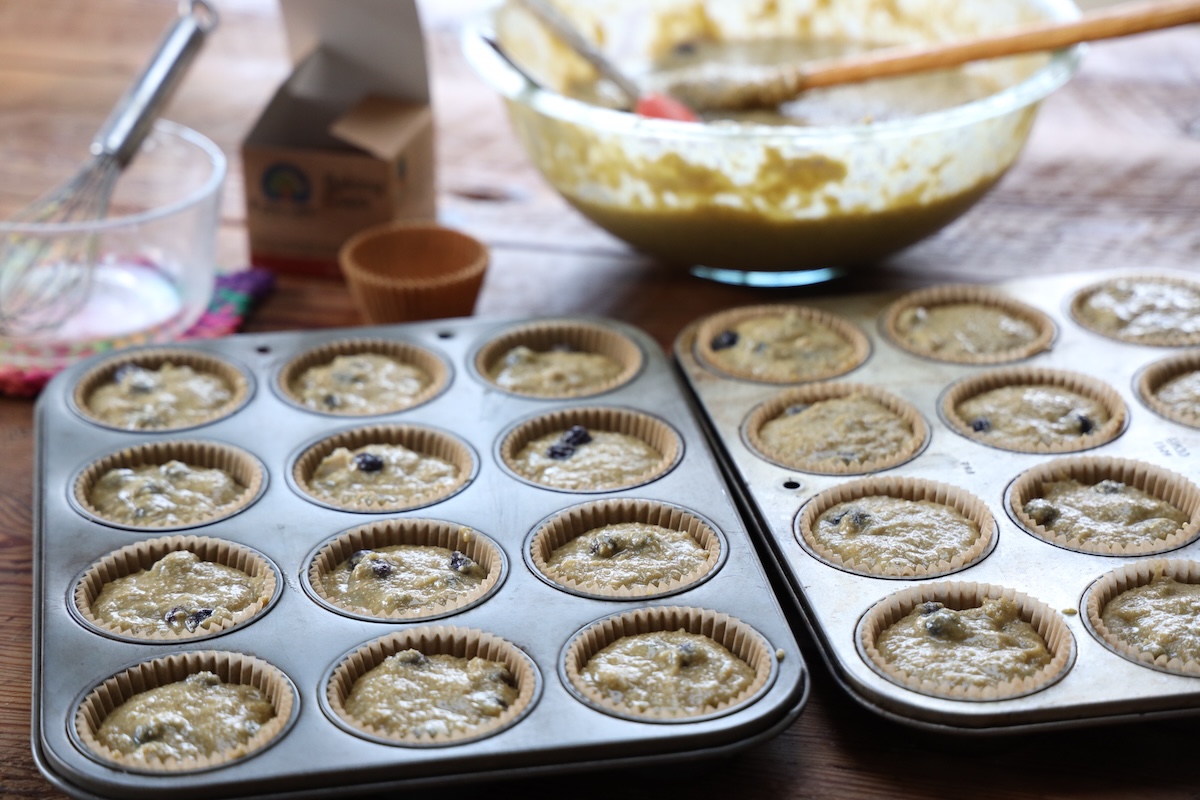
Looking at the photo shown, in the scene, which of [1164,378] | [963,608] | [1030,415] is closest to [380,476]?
[963,608]

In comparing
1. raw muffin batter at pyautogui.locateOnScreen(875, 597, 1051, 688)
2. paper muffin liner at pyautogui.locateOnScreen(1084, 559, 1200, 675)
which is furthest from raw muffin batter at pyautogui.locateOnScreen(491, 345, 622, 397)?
paper muffin liner at pyautogui.locateOnScreen(1084, 559, 1200, 675)

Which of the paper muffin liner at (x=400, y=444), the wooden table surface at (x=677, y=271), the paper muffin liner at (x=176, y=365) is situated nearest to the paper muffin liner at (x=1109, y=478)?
the wooden table surface at (x=677, y=271)

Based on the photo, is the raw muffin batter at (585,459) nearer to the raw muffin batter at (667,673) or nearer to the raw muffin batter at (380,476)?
the raw muffin batter at (380,476)

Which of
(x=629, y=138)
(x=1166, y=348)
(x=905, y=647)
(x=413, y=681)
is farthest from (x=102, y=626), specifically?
(x=1166, y=348)

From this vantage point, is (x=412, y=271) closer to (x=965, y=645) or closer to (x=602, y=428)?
(x=602, y=428)

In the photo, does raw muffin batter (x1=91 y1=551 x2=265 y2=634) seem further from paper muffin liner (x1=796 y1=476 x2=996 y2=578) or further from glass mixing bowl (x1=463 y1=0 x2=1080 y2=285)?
glass mixing bowl (x1=463 y1=0 x2=1080 y2=285)

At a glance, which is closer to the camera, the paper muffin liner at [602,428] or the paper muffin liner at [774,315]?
the paper muffin liner at [602,428]

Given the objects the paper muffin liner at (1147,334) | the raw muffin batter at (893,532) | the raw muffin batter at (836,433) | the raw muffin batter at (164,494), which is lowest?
the raw muffin batter at (164,494)
